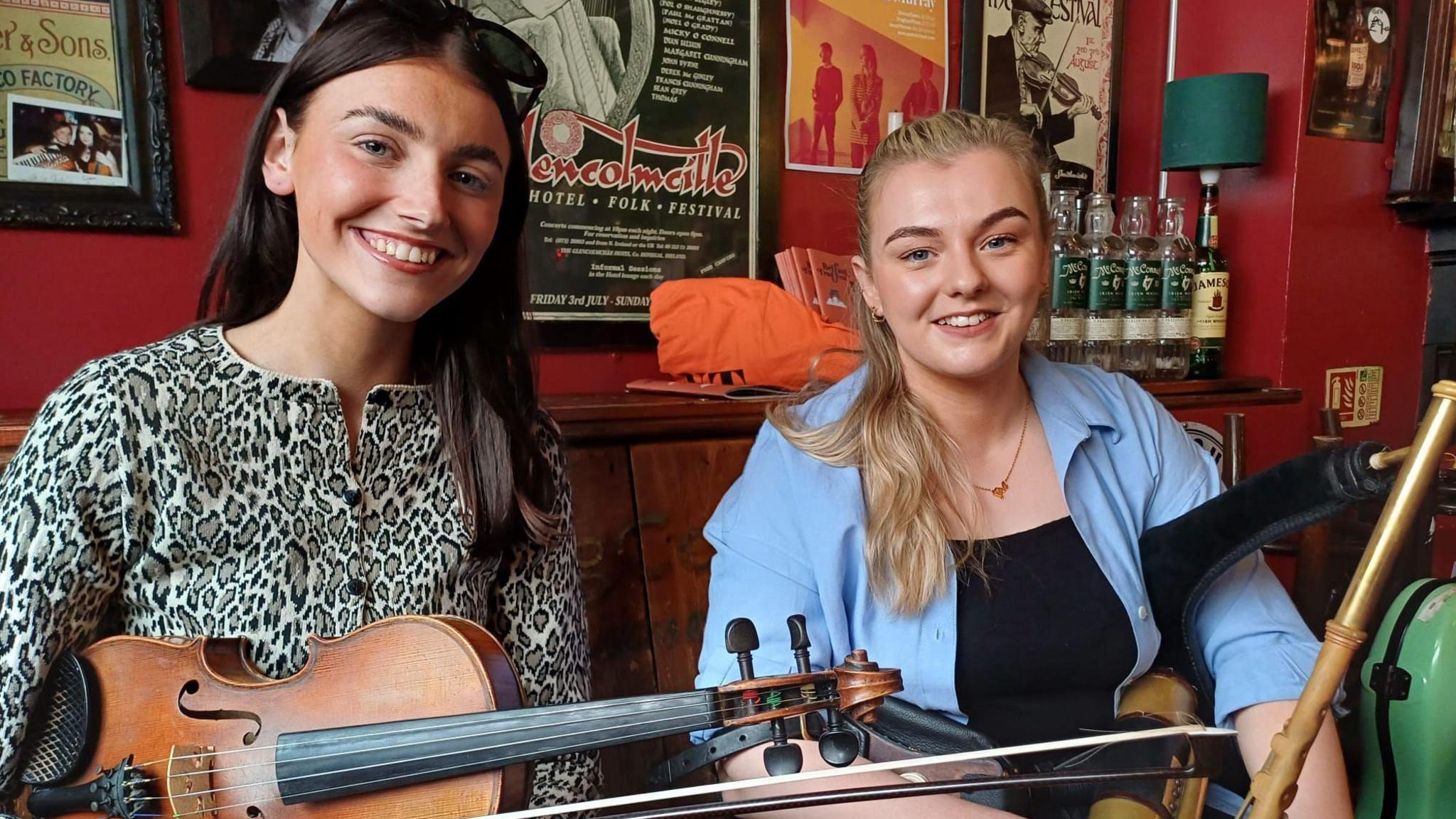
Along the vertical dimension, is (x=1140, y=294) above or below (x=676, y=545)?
above

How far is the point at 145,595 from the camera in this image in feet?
3.47

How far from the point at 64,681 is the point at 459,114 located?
726 mm

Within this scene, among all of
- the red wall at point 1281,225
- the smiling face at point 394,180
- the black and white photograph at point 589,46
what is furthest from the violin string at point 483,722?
the black and white photograph at point 589,46

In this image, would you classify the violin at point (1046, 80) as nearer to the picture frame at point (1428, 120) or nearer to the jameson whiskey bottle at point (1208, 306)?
the jameson whiskey bottle at point (1208, 306)

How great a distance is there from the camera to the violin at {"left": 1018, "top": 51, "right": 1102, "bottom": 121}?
2.81 meters

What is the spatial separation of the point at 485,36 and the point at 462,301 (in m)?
0.34

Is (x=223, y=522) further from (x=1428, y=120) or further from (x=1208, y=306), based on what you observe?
(x=1428, y=120)

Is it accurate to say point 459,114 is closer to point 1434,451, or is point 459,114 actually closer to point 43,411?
point 43,411

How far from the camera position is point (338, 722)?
95cm

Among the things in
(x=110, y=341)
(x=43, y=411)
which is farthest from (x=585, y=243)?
(x=43, y=411)

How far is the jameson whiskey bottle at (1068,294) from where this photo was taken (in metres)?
2.48

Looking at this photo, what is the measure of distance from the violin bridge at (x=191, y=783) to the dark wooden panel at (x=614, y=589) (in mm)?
777

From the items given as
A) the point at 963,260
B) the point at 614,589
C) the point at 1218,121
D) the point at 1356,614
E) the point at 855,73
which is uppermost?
the point at 855,73

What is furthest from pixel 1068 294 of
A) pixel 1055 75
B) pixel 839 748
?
pixel 839 748
